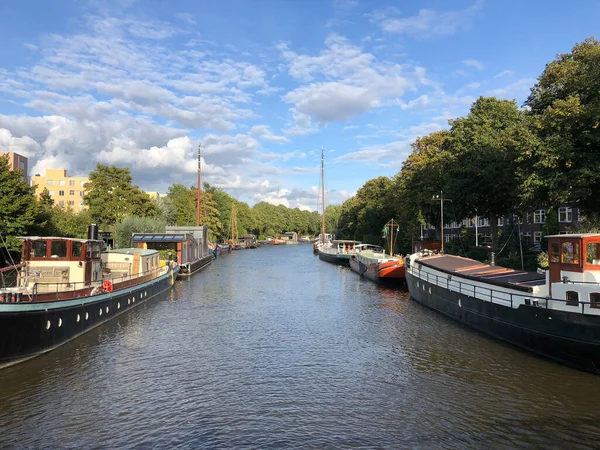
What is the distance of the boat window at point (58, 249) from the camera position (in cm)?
2447

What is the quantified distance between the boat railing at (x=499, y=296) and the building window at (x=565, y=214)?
116 ft

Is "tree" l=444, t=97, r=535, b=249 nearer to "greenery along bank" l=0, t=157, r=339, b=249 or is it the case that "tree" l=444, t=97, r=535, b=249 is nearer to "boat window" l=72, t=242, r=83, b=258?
"boat window" l=72, t=242, r=83, b=258

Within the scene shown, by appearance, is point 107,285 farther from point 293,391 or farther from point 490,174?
point 490,174

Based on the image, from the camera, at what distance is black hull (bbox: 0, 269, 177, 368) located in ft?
57.2

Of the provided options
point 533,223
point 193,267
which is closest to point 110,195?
point 193,267

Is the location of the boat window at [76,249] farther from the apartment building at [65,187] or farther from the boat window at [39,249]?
the apartment building at [65,187]

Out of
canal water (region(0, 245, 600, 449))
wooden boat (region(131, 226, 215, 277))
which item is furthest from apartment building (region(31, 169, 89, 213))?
canal water (region(0, 245, 600, 449))

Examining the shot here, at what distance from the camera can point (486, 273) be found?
2823 centimetres

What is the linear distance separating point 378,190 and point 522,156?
74.0m

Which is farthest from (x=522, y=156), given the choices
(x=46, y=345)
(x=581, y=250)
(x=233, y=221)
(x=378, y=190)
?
(x=233, y=221)

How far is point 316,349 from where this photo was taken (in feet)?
70.5

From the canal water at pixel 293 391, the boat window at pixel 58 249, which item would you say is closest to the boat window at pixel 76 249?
the boat window at pixel 58 249

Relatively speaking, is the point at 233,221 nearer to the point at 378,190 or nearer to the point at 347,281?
the point at 378,190

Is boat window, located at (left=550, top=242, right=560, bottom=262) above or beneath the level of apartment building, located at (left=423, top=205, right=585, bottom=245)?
beneath
